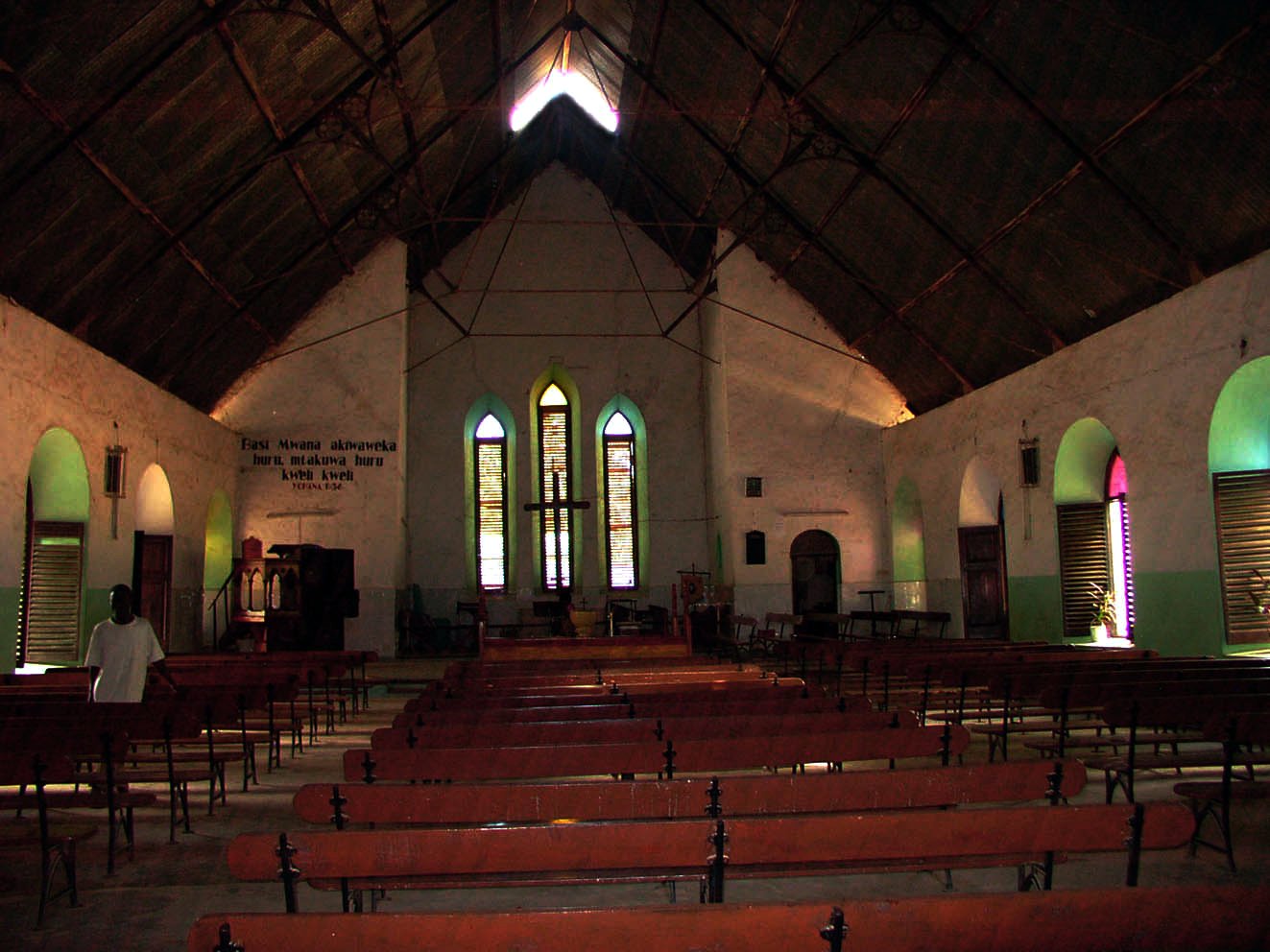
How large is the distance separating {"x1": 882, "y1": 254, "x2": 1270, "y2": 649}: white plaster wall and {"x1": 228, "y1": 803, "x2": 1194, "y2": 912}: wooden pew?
818 cm

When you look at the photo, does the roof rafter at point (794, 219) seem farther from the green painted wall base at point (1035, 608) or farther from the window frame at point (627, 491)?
the window frame at point (627, 491)

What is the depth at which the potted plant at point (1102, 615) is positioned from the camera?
1339 cm

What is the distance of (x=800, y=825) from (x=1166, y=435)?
9.69m

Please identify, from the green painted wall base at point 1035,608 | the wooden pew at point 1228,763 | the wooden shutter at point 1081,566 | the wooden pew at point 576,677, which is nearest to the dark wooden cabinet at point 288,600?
the wooden pew at point 576,677

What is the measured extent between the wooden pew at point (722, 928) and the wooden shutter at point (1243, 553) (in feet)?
30.6

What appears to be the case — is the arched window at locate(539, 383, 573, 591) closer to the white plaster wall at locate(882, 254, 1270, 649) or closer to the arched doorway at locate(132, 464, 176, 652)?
the arched doorway at locate(132, 464, 176, 652)

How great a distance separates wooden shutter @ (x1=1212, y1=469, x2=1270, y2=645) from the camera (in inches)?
402

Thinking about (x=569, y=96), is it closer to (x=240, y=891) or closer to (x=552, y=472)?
(x=552, y=472)

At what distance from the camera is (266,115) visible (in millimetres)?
11859

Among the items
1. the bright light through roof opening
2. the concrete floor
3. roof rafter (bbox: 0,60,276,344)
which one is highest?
the bright light through roof opening

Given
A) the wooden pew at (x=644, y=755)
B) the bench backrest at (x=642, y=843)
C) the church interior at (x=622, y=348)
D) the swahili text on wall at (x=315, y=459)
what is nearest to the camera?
the bench backrest at (x=642, y=843)

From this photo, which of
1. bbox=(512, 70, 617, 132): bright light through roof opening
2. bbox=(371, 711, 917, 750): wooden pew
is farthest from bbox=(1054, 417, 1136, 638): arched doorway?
bbox=(371, 711, 917, 750): wooden pew

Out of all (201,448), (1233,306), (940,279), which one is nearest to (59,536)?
(201,448)

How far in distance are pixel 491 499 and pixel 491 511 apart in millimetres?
214
